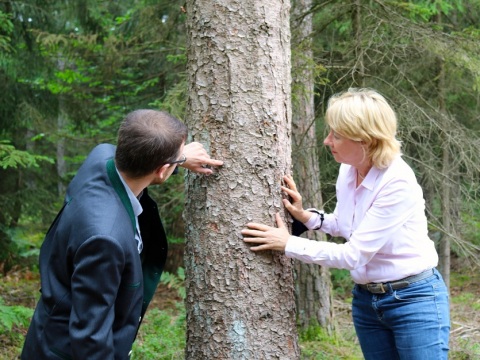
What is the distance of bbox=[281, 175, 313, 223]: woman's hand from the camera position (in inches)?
123

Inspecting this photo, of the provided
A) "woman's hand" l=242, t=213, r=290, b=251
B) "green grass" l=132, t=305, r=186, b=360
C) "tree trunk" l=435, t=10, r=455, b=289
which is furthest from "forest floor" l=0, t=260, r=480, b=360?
"woman's hand" l=242, t=213, r=290, b=251

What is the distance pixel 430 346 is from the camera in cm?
281

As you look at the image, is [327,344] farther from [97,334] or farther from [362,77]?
[97,334]

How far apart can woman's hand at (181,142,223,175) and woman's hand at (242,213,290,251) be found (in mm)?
377

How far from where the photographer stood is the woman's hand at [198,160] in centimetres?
291

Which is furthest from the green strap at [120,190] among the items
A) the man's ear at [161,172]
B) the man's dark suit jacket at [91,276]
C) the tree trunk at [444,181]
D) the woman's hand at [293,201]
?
the tree trunk at [444,181]

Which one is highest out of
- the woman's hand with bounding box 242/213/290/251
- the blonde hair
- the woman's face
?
the blonde hair

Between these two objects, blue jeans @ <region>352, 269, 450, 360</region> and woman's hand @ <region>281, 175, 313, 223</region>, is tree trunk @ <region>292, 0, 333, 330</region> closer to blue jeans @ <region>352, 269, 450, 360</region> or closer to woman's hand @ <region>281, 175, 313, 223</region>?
woman's hand @ <region>281, 175, 313, 223</region>

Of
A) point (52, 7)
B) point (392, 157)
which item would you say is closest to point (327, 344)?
point (392, 157)

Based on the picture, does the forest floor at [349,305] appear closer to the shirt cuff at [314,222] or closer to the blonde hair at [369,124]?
the shirt cuff at [314,222]

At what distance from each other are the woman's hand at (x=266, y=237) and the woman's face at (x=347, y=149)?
0.51 m

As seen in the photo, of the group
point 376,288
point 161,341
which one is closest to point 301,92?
point 161,341

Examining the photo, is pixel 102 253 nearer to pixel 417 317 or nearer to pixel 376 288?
pixel 376 288

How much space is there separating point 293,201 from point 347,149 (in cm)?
50
